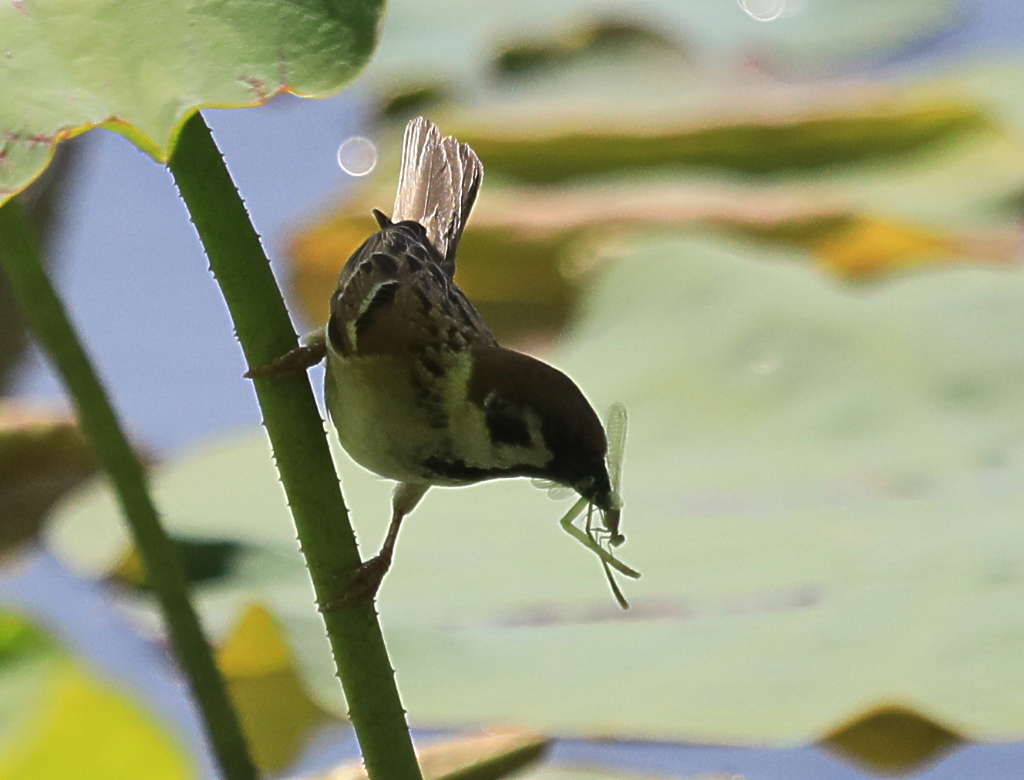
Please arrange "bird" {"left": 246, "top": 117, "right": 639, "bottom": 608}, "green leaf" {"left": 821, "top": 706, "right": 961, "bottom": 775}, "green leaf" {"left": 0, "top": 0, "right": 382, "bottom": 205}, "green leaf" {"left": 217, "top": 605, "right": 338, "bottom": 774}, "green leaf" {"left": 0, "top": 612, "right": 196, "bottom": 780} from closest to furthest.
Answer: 1. "green leaf" {"left": 0, "top": 0, "right": 382, "bottom": 205}
2. "bird" {"left": 246, "top": 117, "right": 639, "bottom": 608}
3. "green leaf" {"left": 0, "top": 612, "right": 196, "bottom": 780}
4. "green leaf" {"left": 821, "top": 706, "right": 961, "bottom": 775}
5. "green leaf" {"left": 217, "top": 605, "right": 338, "bottom": 774}

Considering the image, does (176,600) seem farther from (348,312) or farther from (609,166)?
(609,166)

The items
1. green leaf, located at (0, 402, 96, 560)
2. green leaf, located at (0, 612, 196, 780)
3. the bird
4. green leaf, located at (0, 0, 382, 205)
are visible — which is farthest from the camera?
green leaf, located at (0, 402, 96, 560)

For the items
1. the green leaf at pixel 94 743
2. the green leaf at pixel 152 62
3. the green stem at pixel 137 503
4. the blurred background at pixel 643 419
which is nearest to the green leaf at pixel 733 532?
the blurred background at pixel 643 419

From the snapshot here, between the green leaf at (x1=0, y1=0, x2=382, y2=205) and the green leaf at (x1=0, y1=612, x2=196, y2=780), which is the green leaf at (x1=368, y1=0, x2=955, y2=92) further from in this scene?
the green leaf at (x1=0, y1=0, x2=382, y2=205)

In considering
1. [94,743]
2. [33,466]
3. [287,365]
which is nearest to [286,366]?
[287,365]

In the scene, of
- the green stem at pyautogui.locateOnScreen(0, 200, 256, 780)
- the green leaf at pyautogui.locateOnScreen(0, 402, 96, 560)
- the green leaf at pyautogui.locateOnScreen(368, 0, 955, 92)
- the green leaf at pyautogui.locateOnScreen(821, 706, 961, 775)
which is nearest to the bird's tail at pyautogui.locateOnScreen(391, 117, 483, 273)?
the green stem at pyautogui.locateOnScreen(0, 200, 256, 780)

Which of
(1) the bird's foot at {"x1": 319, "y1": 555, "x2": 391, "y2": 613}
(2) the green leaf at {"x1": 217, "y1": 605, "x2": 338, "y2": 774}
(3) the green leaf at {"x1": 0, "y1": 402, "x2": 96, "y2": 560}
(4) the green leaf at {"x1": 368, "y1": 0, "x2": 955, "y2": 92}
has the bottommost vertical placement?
(1) the bird's foot at {"x1": 319, "y1": 555, "x2": 391, "y2": 613}
